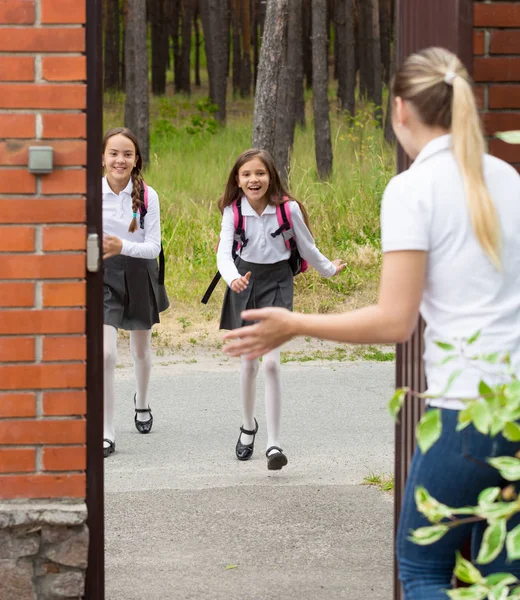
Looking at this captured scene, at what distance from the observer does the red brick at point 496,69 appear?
11.6 feet

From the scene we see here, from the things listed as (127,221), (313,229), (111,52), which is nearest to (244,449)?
(127,221)

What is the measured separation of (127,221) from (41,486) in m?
3.04

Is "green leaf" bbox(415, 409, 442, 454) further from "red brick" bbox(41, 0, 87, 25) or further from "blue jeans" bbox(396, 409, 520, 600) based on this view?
"red brick" bbox(41, 0, 87, 25)

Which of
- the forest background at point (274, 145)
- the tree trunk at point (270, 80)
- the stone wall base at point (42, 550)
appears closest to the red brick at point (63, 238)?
the stone wall base at point (42, 550)

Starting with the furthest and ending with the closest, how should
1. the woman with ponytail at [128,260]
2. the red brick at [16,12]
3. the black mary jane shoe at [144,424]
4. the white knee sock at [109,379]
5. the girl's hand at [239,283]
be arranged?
the black mary jane shoe at [144,424], the woman with ponytail at [128,260], the white knee sock at [109,379], the girl's hand at [239,283], the red brick at [16,12]

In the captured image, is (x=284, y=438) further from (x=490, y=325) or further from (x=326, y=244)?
(x=326, y=244)

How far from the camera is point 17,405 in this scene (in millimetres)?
3590

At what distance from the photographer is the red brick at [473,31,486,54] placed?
139 inches

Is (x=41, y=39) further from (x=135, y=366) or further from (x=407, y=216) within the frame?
(x=135, y=366)

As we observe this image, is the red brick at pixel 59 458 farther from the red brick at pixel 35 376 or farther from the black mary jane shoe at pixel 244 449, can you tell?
the black mary jane shoe at pixel 244 449

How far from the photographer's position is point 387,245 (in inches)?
99.7

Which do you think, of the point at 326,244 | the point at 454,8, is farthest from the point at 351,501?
the point at 326,244

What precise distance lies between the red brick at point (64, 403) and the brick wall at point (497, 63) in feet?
5.01

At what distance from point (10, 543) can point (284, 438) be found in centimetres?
342
